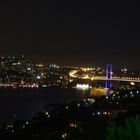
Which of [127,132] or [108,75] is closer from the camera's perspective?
[127,132]

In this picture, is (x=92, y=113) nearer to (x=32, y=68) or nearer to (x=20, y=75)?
(x=20, y=75)

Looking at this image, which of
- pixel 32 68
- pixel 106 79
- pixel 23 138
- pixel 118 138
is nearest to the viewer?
pixel 118 138

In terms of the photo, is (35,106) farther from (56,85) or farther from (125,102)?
(56,85)

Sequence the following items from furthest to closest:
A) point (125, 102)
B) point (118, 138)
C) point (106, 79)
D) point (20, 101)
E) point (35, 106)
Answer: point (106, 79) < point (20, 101) < point (35, 106) < point (125, 102) < point (118, 138)

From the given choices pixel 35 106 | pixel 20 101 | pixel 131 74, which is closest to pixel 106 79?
pixel 131 74

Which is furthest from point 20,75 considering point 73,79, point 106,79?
point 106,79

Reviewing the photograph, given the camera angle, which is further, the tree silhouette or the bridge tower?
the bridge tower

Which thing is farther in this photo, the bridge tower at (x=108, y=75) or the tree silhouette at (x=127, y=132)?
the bridge tower at (x=108, y=75)

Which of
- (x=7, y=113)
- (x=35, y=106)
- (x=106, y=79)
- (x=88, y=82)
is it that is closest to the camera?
(x=7, y=113)

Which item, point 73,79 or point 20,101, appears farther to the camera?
point 73,79

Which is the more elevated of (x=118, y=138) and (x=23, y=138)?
(x=118, y=138)
